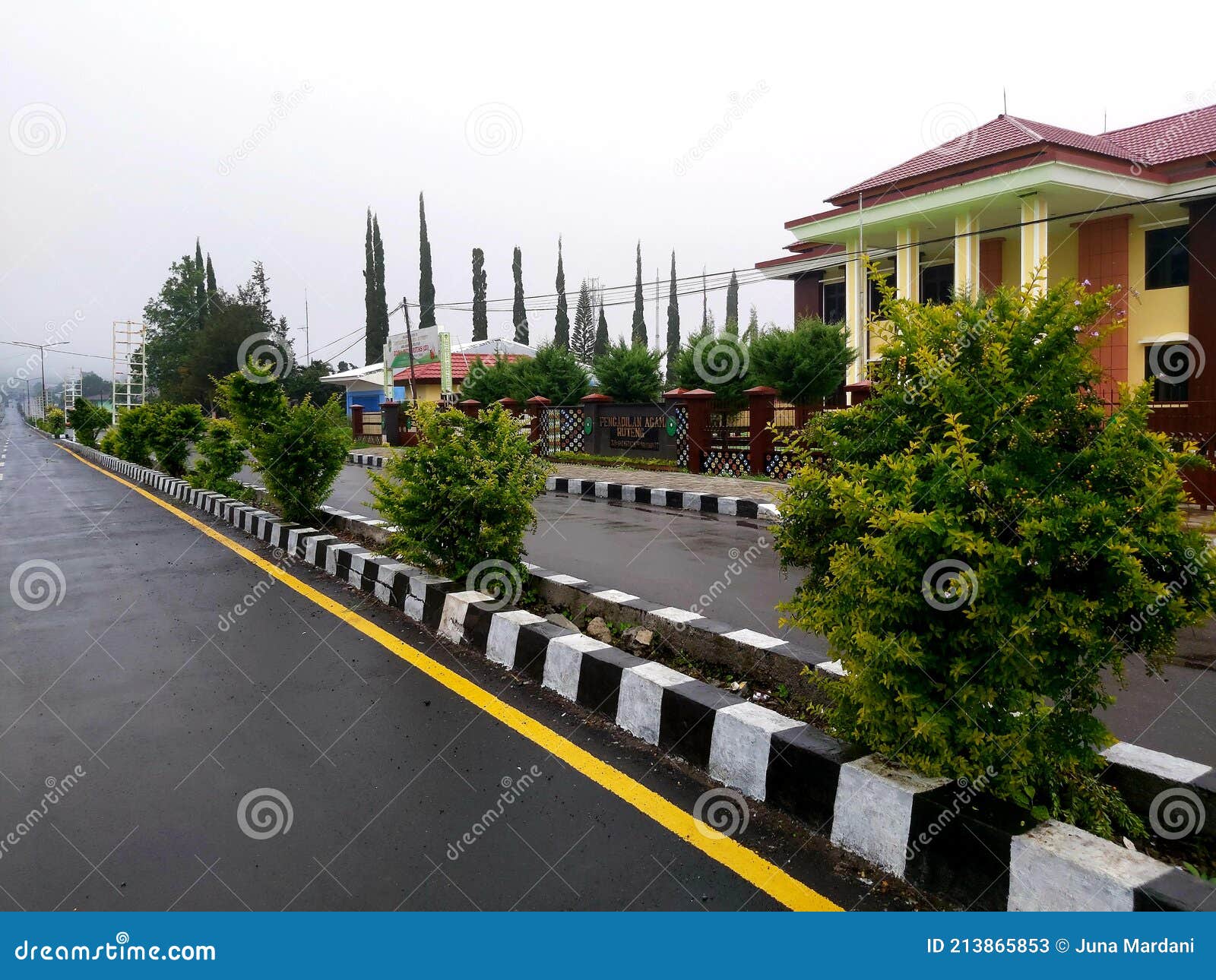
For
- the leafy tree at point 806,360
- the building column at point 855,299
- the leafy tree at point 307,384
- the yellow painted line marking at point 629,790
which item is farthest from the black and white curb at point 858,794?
the leafy tree at point 307,384

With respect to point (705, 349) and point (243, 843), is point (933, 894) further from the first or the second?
point (705, 349)

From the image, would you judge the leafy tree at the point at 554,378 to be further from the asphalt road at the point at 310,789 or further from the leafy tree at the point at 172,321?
the leafy tree at the point at 172,321

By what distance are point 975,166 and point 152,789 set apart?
20.0m

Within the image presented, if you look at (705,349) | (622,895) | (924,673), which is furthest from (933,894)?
(705,349)

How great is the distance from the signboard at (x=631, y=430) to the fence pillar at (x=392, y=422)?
9.63 m

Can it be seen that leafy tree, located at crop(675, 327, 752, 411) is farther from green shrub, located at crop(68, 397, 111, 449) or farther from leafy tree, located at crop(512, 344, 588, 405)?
green shrub, located at crop(68, 397, 111, 449)

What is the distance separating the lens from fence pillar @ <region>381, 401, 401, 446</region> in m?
28.3

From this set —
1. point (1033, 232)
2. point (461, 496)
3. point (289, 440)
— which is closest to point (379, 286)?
point (1033, 232)

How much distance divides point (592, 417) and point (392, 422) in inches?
405

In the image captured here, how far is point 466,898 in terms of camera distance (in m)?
2.55

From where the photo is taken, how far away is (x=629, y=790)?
3.26 m

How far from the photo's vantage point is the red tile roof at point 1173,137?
19.3 metres

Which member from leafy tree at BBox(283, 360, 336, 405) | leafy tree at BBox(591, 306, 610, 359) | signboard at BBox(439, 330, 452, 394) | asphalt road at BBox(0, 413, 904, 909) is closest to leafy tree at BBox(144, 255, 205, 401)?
leafy tree at BBox(283, 360, 336, 405)

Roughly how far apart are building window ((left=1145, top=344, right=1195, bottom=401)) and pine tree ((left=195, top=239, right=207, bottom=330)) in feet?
197
